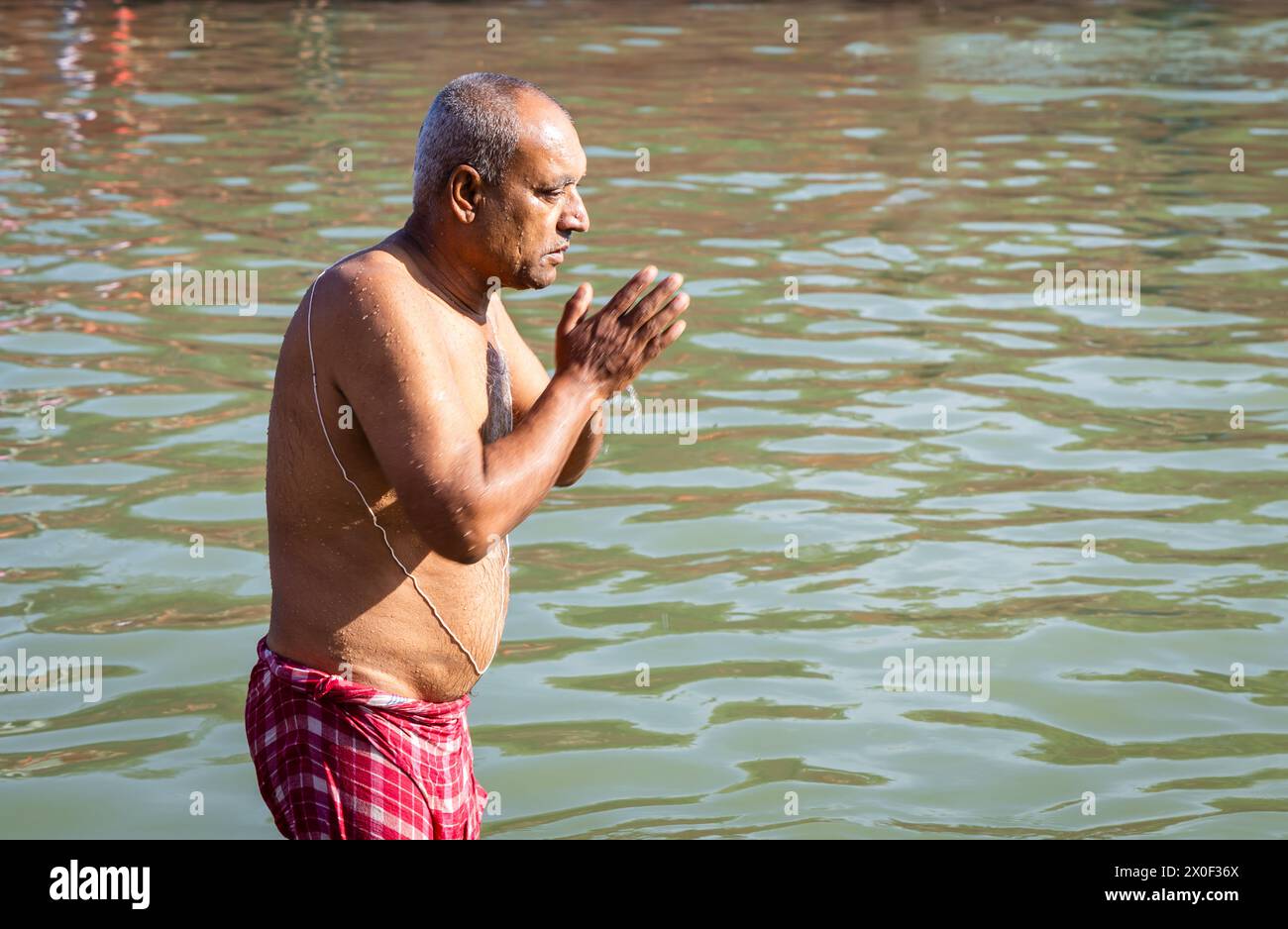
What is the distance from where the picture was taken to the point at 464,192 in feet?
11.5

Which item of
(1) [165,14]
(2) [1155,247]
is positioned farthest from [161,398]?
(1) [165,14]

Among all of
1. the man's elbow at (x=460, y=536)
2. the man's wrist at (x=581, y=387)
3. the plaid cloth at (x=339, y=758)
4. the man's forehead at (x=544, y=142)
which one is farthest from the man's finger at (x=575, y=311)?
the plaid cloth at (x=339, y=758)

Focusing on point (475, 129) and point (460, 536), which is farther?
point (475, 129)

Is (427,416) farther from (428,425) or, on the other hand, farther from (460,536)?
(460,536)

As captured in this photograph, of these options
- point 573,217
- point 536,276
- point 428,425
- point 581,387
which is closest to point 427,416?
point 428,425

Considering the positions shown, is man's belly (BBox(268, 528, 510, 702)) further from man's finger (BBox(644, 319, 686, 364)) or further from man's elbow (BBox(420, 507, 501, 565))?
man's finger (BBox(644, 319, 686, 364))

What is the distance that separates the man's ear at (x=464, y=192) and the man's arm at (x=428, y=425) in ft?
0.73

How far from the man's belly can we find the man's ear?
0.66 metres

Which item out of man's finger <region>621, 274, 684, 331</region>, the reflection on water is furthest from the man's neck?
the reflection on water

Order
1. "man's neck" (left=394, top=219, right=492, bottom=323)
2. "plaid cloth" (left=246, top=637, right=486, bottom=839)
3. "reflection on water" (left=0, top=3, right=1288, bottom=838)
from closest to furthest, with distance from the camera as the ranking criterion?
"plaid cloth" (left=246, top=637, right=486, bottom=839)
"man's neck" (left=394, top=219, right=492, bottom=323)
"reflection on water" (left=0, top=3, right=1288, bottom=838)

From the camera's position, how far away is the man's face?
11.5 ft

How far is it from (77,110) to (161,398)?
287 inches

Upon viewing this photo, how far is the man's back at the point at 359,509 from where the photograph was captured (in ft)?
10.9

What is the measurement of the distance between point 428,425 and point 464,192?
0.53 m
